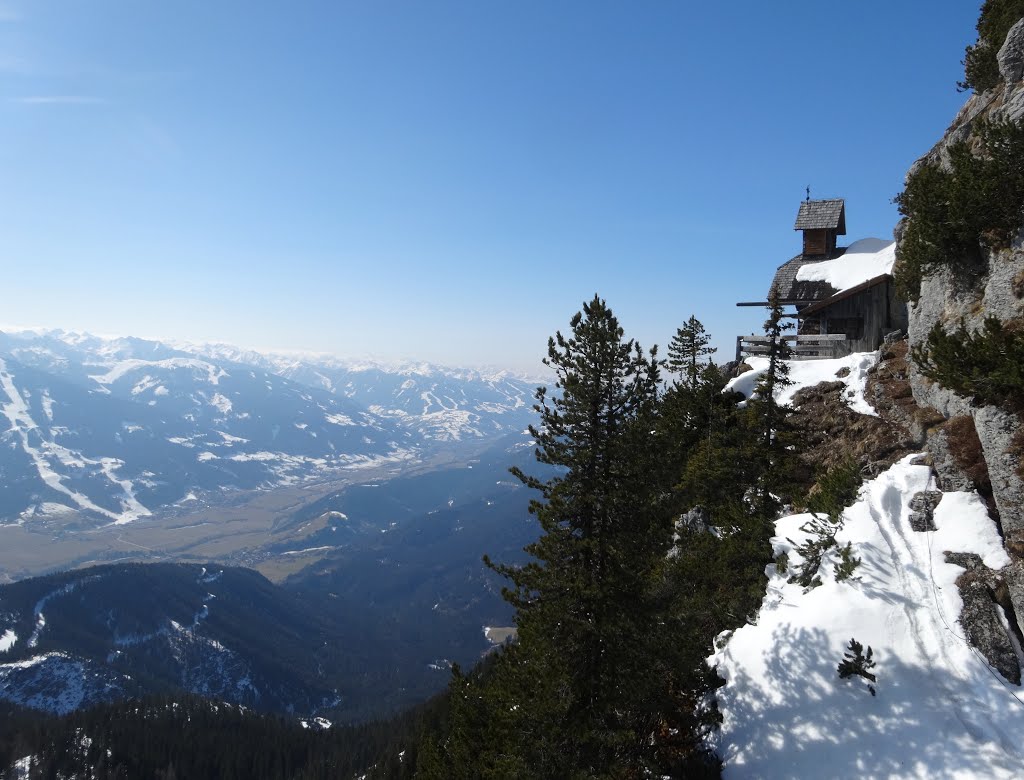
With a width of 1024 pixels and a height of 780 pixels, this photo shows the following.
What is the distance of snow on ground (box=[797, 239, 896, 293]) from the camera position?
122 ft

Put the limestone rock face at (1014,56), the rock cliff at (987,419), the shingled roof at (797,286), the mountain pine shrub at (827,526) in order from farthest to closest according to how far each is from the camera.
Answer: the shingled roof at (797,286) < the limestone rock face at (1014,56) < the mountain pine shrub at (827,526) < the rock cliff at (987,419)

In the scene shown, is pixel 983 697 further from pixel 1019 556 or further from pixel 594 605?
pixel 594 605

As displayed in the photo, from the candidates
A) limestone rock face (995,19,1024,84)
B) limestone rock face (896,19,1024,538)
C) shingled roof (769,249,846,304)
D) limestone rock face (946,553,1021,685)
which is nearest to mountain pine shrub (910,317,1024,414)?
limestone rock face (896,19,1024,538)

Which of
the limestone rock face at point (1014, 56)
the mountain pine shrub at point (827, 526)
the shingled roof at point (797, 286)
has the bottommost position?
the mountain pine shrub at point (827, 526)

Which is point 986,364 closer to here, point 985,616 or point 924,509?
point 985,616

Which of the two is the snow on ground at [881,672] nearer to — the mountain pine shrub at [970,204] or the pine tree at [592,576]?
the pine tree at [592,576]

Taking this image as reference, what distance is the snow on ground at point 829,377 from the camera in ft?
91.9

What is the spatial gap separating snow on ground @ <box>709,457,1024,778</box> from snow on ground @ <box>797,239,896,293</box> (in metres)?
23.0

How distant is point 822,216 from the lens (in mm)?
43188

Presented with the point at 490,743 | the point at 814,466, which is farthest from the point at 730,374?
the point at 490,743

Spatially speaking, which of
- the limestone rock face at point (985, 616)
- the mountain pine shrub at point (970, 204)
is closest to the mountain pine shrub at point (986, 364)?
the mountain pine shrub at point (970, 204)

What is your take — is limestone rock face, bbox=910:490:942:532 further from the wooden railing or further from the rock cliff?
the wooden railing

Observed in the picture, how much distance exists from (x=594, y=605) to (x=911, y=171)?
96.8 feet

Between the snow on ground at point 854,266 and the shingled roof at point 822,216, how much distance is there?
232cm
